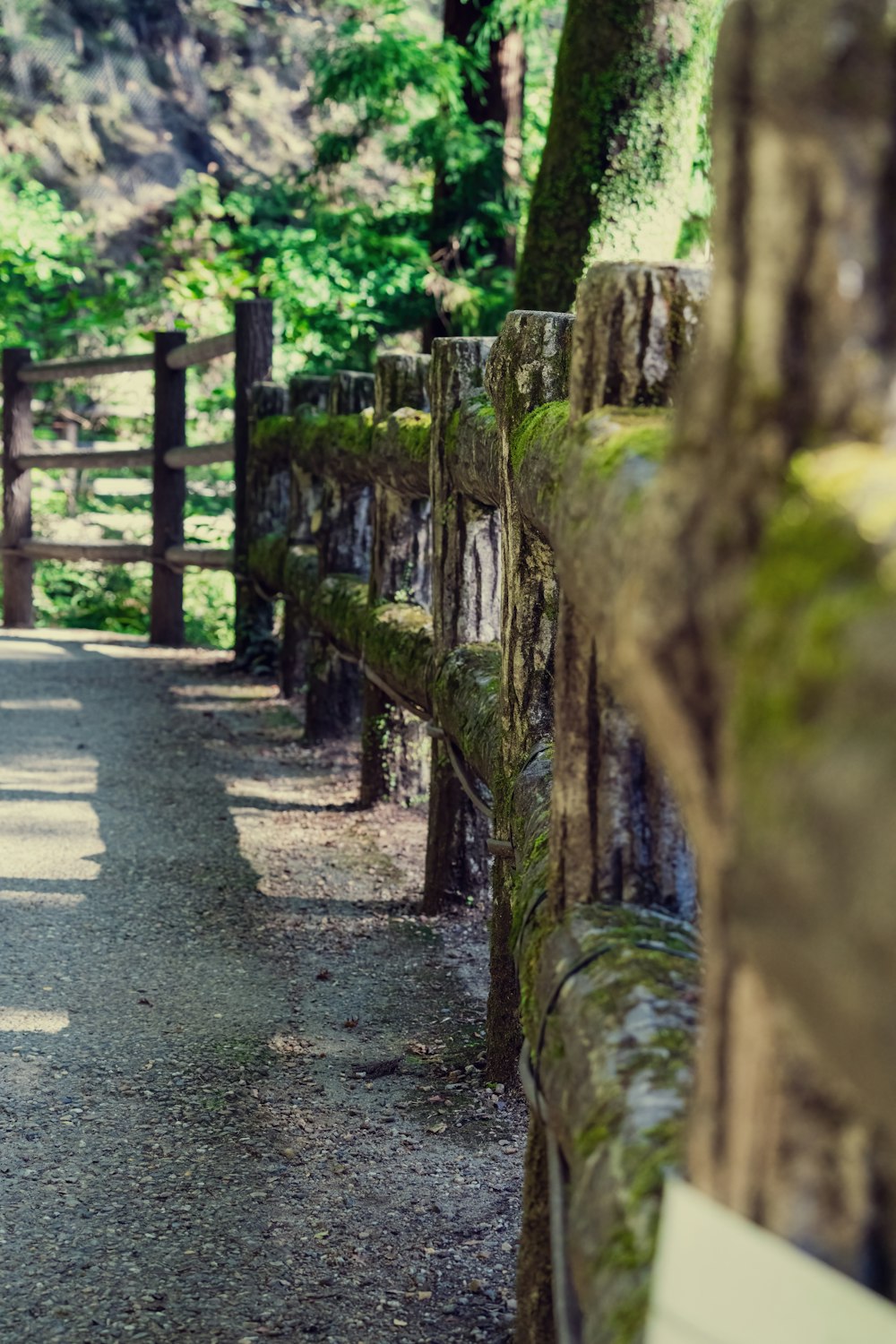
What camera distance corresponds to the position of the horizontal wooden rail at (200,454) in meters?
8.21

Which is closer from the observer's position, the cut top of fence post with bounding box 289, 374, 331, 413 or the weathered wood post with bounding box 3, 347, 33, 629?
the cut top of fence post with bounding box 289, 374, 331, 413

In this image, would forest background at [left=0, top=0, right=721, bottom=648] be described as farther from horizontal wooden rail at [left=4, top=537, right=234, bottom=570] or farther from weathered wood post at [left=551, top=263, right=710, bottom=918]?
weathered wood post at [left=551, top=263, right=710, bottom=918]

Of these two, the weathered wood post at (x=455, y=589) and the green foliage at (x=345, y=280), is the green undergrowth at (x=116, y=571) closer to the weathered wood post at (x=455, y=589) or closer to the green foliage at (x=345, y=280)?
the green foliage at (x=345, y=280)

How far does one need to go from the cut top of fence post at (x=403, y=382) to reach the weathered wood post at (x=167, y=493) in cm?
418

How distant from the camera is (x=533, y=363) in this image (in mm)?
2703

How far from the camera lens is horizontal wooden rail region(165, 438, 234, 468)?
8209 millimetres

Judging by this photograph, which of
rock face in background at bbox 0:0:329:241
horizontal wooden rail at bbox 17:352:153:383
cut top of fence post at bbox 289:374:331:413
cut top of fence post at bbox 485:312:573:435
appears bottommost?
cut top of fence post at bbox 485:312:573:435

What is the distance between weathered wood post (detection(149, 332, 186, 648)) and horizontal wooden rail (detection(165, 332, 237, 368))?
9 cm

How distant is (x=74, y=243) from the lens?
47.1ft

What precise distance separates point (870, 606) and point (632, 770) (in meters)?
0.86

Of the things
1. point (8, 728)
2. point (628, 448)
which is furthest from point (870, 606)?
point (8, 728)

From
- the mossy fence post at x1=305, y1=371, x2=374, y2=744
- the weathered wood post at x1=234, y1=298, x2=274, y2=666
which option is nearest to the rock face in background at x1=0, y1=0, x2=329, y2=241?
the weathered wood post at x1=234, y1=298, x2=274, y2=666

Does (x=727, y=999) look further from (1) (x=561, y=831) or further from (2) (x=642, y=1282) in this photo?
(1) (x=561, y=831)

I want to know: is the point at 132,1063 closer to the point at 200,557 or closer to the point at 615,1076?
the point at 615,1076
